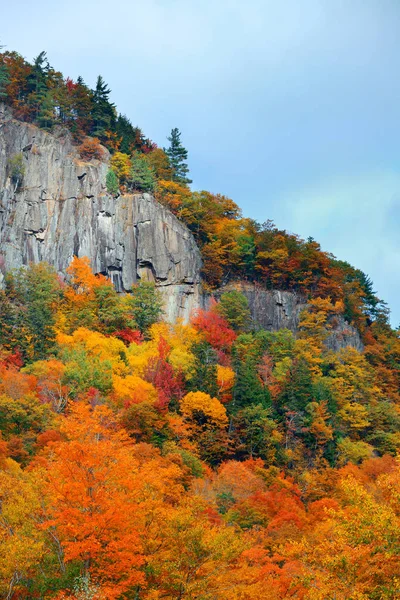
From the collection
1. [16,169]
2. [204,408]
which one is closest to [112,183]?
[16,169]

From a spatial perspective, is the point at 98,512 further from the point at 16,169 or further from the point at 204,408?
the point at 16,169

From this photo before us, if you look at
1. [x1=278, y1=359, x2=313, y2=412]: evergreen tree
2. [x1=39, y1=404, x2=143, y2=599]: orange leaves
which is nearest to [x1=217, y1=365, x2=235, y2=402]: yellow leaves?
[x1=278, y1=359, x2=313, y2=412]: evergreen tree

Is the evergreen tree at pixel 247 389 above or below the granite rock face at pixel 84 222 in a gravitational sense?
below

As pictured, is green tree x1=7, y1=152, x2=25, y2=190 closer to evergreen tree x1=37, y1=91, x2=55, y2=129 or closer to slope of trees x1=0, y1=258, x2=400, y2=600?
evergreen tree x1=37, y1=91, x2=55, y2=129

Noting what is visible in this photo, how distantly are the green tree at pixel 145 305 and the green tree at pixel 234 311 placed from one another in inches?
229

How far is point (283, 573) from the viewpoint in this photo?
27.0 meters

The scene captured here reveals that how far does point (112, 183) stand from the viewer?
6569 centimetres

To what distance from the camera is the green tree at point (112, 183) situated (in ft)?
215

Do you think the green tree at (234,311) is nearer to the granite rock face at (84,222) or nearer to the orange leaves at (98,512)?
the granite rock face at (84,222)

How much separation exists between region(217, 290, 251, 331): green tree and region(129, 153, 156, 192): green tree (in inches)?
609

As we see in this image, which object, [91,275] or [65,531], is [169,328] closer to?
[91,275]

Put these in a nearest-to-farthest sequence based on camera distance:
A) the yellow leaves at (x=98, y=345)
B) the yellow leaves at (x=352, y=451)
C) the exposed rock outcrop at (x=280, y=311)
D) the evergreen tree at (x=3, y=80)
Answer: the yellow leaves at (x=98, y=345)
the yellow leaves at (x=352, y=451)
the exposed rock outcrop at (x=280, y=311)
the evergreen tree at (x=3, y=80)

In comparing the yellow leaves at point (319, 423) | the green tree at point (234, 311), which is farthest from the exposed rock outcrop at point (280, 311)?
the yellow leaves at point (319, 423)

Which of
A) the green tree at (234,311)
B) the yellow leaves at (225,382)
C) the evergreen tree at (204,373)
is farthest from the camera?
the green tree at (234,311)
